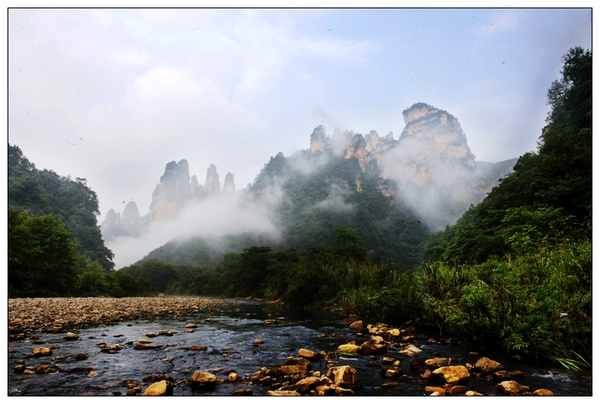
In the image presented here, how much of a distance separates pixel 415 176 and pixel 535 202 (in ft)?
249

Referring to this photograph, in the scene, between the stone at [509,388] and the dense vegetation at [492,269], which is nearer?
the stone at [509,388]

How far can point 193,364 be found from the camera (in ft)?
13.4

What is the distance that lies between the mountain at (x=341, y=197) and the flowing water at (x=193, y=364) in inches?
1404

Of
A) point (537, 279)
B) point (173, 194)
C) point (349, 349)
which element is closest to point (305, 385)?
point (349, 349)

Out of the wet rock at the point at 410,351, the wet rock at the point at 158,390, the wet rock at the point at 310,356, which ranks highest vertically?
the wet rock at the point at 158,390

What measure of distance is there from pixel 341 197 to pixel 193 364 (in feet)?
209

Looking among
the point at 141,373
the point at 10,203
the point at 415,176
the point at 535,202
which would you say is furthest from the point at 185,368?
the point at 415,176

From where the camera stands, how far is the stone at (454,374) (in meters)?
3.24

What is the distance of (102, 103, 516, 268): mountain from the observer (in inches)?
2110

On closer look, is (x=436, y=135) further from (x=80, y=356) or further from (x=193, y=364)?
(x=80, y=356)

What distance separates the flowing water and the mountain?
35.6 meters

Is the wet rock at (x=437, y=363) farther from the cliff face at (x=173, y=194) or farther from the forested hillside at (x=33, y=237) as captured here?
the cliff face at (x=173, y=194)

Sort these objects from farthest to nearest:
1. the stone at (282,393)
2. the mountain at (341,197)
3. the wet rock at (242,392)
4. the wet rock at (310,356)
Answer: the mountain at (341,197), the wet rock at (310,356), the wet rock at (242,392), the stone at (282,393)

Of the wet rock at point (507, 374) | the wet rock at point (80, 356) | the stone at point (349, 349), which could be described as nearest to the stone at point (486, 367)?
the wet rock at point (507, 374)
